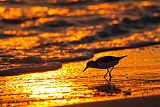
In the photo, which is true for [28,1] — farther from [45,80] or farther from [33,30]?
[45,80]

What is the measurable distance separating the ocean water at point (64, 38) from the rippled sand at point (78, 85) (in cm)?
2

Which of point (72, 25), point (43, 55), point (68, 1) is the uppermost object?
point (68, 1)

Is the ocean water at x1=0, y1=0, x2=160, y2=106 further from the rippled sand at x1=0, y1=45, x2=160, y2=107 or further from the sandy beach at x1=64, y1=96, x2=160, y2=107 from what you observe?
the sandy beach at x1=64, y1=96, x2=160, y2=107

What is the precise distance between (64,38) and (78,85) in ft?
24.8

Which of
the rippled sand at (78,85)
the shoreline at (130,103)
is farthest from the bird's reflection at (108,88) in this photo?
the shoreline at (130,103)

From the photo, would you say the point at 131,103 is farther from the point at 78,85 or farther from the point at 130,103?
the point at 78,85

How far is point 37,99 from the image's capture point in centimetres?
850

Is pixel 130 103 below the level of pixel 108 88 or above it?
below

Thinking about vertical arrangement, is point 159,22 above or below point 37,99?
above

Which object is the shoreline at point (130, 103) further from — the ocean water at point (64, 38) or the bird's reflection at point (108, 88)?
the bird's reflection at point (108, 88)

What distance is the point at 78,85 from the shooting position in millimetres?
9633

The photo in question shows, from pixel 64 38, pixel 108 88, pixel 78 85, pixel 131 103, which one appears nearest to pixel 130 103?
pixel 131 103

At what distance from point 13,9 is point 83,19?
348 centimetres

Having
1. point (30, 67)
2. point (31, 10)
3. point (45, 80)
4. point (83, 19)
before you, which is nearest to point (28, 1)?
point (31, 10)
